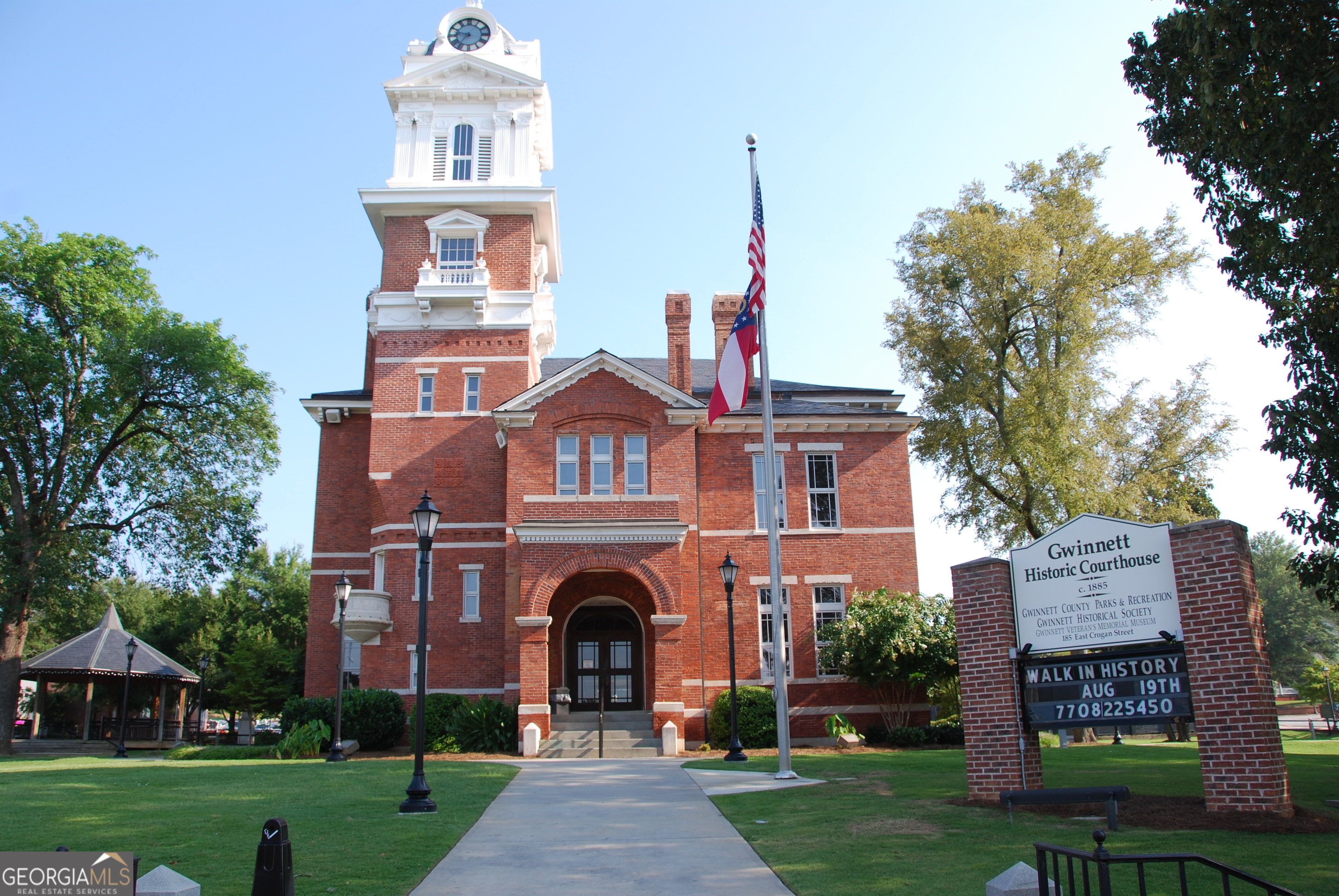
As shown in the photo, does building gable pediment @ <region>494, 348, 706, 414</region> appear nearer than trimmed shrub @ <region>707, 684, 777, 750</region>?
No

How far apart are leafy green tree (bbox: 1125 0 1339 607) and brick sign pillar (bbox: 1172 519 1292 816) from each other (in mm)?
3904

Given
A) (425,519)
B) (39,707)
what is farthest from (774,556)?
(39,707)

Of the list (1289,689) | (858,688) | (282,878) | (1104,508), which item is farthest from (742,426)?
(1289,689)

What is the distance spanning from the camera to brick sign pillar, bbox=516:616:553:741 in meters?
23.6

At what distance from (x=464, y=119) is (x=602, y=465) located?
14.3 metres

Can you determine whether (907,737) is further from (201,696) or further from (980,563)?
(201,696)

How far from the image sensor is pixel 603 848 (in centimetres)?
995

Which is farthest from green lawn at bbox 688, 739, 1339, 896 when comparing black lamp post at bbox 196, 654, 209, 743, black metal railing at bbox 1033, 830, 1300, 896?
black lamp post at bbox 196, 654, 209, 743

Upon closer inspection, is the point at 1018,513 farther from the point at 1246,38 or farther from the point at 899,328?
the point at 1246,38

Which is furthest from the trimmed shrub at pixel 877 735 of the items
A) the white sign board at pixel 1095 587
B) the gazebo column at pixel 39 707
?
the gazebo column at pixel 39 707

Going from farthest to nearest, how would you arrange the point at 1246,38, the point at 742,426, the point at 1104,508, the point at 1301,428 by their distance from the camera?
the point at 742,426 → the point at 1104,508 → the point at 1301,428 → the point at 1246,38

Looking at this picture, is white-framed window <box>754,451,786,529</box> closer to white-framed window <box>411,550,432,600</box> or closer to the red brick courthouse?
the red brick courthouse

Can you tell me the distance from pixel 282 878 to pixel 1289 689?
10175 cm

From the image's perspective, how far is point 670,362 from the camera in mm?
30234
